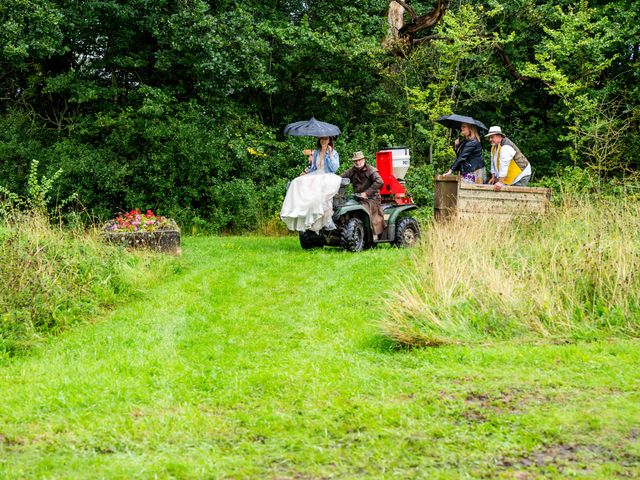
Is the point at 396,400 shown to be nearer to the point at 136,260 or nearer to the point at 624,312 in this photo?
the point at 624,312

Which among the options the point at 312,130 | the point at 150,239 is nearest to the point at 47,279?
the point at 150,239

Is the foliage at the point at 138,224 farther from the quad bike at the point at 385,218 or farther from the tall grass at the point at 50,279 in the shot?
the quad bike at the point at 385,218

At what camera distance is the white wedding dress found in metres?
12.2

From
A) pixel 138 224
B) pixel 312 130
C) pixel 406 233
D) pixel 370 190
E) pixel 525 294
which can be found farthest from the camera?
pixel 406 233

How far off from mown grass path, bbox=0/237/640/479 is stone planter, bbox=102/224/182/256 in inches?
153

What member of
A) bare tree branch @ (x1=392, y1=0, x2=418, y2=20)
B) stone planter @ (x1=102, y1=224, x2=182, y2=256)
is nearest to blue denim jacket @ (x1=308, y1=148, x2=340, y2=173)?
stone planter @ (x1=102, y1=224, x2=182, y2=256)

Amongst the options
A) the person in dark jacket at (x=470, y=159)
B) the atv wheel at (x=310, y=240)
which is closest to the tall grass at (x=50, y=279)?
the atv wheel at (x=310, y=240)

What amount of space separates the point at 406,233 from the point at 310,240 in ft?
5.56

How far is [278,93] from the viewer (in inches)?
861

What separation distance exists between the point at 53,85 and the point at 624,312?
15240 millimetres

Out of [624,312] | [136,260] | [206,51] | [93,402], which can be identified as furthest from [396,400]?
[206,51]

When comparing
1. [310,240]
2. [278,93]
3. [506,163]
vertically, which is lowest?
[310,240]

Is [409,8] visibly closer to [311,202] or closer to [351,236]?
[351,236]

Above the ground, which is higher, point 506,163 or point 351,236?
point 506,163
